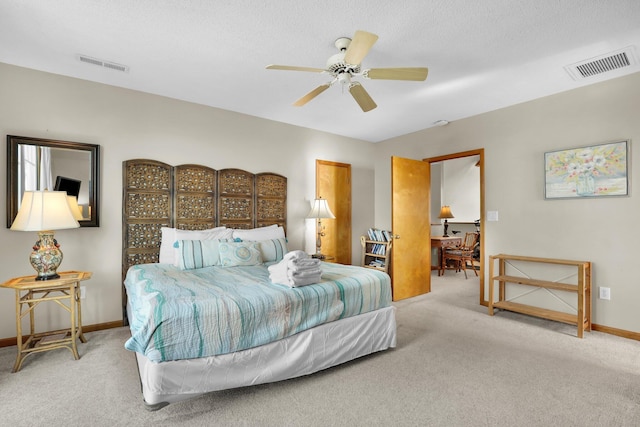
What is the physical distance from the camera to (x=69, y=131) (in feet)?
10.2

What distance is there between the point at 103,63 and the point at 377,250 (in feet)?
13.2

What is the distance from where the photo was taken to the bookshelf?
4.60 m

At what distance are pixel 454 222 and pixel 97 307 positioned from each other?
24.2 ft

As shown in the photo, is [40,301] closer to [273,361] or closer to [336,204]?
[273,361]

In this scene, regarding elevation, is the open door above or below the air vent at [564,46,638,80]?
below

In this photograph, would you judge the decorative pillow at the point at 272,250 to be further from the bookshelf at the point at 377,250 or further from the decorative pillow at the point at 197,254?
the bookshelf at the point at 377,250

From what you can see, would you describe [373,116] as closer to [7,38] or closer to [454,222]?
[7,38]

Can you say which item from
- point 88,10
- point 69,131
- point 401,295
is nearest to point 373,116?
point 401,295

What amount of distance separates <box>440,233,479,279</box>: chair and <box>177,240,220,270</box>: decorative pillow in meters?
4.85

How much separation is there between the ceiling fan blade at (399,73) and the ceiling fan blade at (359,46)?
15 cm

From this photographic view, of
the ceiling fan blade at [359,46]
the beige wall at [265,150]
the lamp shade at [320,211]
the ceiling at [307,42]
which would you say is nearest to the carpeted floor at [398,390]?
the beige wall at [265,150]

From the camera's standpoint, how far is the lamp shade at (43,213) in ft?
8.05

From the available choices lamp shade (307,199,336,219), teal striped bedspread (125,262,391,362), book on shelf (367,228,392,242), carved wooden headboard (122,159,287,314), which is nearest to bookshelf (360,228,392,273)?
book on shelf (367,228,392,242)

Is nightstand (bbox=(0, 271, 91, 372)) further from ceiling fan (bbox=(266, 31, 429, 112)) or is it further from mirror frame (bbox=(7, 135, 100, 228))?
ceiling fan (bbox=(266, 31, 429, 112))
